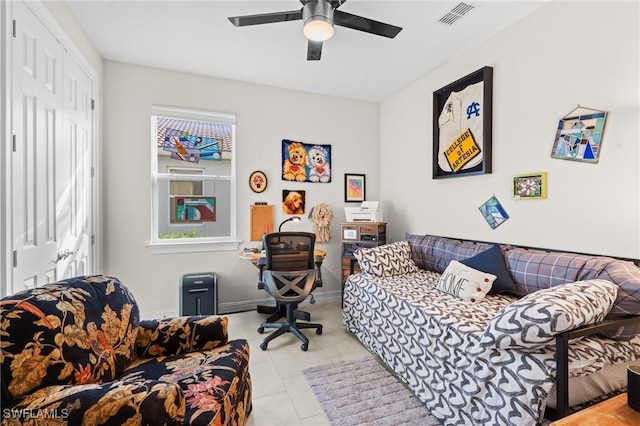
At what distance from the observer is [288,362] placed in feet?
7.63

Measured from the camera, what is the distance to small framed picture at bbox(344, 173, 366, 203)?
4.05m

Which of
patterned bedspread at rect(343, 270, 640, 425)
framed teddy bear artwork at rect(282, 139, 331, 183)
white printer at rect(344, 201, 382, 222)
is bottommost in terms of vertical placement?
patterned bedspread at rect(343, 270, 640, 425)

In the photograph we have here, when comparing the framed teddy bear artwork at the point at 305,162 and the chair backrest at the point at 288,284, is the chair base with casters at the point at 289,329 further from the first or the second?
the framed teddy bear artwork at the point at 305,162

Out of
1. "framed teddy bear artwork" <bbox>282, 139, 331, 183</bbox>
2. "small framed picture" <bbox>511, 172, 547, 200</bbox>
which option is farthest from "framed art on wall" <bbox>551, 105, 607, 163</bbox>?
"framed teddy bear artwork" <bbox>282, 139, 331, 183</bbox>

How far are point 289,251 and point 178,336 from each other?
1.20 metres

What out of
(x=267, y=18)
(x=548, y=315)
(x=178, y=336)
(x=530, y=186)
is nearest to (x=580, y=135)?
(x=530, y=186)

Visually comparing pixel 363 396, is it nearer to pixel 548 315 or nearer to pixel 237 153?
pixel 548 315

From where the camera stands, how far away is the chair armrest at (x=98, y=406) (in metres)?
0.90

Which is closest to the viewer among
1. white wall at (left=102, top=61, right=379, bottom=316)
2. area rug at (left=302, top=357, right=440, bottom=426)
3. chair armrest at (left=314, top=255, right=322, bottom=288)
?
area rug at (left=302, top=357, right=440, bottom=426)

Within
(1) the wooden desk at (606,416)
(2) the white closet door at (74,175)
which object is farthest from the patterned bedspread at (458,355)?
(2) the white closet door at (74,175)

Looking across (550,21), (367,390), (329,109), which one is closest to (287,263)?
(367,390)

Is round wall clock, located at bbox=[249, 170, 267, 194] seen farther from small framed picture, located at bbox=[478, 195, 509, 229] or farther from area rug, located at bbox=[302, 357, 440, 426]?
small framed picture, located at bbox=[478, 195, 509, 229]

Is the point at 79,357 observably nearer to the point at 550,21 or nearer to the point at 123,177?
the point at 123,177

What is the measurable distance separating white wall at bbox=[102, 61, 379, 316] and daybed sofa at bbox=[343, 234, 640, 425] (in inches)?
63.3
